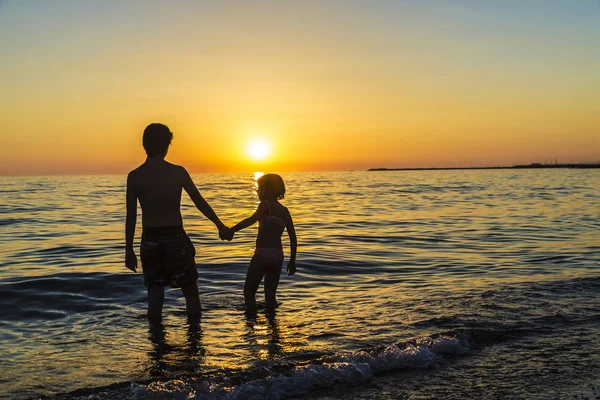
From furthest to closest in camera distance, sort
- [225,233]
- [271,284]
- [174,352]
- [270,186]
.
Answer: [271,284] < [270,186] < [225,233] < [174,352]

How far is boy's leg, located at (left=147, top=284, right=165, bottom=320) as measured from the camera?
6.15 m

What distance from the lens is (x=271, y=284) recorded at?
7.38 m

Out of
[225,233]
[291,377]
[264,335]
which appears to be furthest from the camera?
[225,233]

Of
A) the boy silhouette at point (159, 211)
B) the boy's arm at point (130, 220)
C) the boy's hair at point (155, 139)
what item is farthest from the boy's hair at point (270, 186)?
the boy's arm at point (130, 220)

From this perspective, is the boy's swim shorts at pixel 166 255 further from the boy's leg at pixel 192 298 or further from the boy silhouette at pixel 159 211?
the boy's leg at pixel 192 298

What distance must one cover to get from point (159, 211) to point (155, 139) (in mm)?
745

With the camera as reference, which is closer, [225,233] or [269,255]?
[225,233]

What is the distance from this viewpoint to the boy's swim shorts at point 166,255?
5809mm

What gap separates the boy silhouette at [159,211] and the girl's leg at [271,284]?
1606 millimetres

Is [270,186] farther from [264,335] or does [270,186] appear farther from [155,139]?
[264,335]

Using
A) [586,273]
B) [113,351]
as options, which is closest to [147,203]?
[113,351]

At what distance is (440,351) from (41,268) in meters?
8.54

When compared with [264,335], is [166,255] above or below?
above

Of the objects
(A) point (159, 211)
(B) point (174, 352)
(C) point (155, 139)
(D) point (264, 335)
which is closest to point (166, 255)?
(A) point (159, 211)
